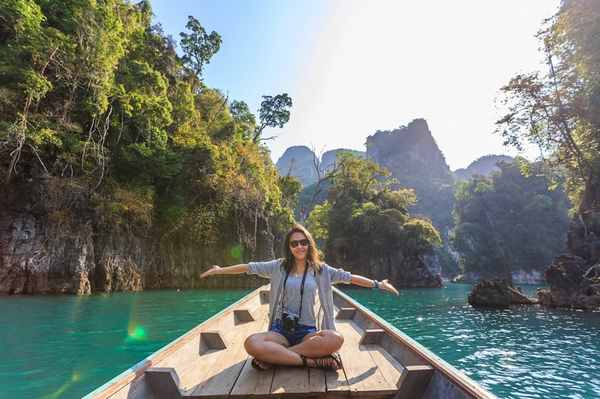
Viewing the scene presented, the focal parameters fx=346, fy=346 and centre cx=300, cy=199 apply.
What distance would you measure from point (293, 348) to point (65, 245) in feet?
53.3

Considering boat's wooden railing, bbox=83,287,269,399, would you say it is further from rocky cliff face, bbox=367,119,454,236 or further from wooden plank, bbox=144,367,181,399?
rocky cliff face, bbox=367,119,454,236

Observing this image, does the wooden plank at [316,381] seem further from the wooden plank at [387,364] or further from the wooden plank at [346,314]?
the wooden plank at [346,314]

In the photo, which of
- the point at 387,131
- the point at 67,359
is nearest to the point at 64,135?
the point at 67,359

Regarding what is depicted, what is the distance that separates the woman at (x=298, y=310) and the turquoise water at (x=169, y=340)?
99.9 inches

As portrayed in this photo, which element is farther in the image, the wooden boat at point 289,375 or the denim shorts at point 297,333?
the denim shorts at point 297,333

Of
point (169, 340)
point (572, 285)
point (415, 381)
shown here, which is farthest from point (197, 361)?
point (572, 285)

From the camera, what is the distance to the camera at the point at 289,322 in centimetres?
295

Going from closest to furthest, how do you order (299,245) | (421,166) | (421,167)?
(299,245) < (421,166) < (421,167)

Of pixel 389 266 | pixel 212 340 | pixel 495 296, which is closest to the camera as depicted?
pixel 212 340

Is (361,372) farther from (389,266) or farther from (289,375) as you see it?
(389,266)

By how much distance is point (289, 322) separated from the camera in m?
2.96

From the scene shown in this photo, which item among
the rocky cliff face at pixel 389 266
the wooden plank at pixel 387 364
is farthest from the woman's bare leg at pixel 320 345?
the rocky cliff face at pixel 389 266

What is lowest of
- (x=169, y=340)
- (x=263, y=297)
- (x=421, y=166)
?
(x=169, y=340)

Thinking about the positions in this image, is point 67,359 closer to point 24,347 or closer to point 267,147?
point 24,347
